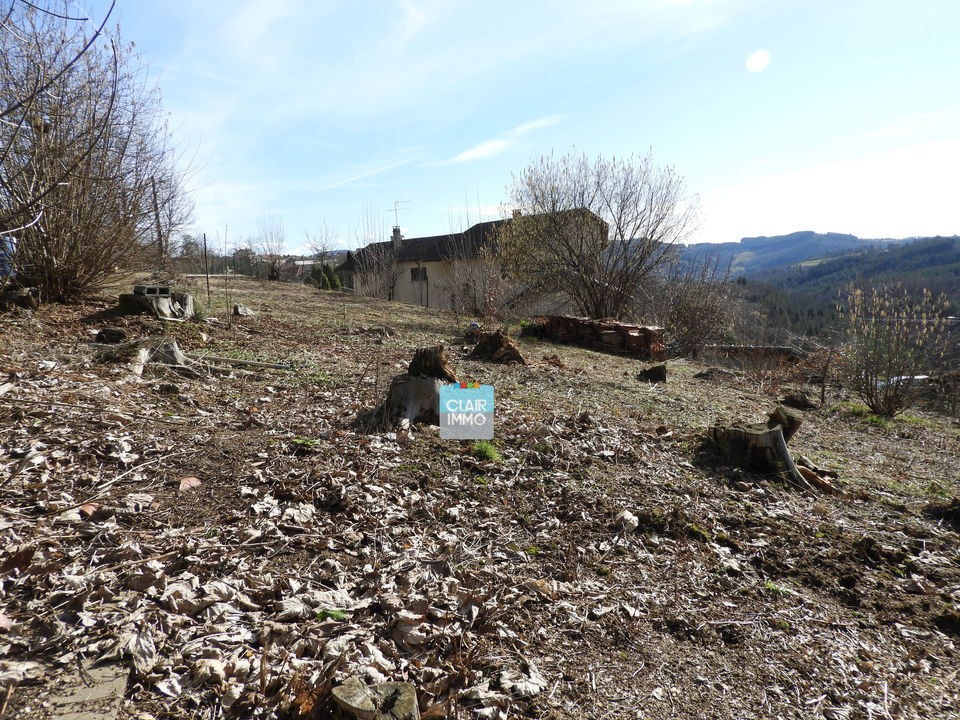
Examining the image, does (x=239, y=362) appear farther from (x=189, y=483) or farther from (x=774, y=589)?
(x=774, y=589)

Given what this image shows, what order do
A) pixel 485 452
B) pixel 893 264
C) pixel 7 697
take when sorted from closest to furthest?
pixel 7 697 → pixel 485 452 → pixel 893 264

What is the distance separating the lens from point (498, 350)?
7.72 metres

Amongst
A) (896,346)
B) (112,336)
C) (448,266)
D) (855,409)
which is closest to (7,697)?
(112,336)

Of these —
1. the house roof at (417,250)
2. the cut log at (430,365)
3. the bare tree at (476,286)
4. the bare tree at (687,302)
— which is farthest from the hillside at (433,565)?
the house roof at (417,250)

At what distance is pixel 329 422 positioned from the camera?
13.8 ft

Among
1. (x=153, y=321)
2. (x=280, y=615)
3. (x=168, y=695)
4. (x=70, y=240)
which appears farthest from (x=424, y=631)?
(x=70, y=240)

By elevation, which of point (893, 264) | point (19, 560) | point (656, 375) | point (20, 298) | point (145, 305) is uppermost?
point (893, 264)

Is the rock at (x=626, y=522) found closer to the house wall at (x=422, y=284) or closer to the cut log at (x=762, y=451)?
the cut log at (x=762, y=451)

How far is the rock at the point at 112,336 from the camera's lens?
5.61 metres

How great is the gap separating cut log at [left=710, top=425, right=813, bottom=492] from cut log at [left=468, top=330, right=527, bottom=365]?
11.7 ft

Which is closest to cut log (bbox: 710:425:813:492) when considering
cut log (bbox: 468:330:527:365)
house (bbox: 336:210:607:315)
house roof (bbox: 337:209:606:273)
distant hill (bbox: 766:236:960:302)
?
cut log (bbox: 468:330:527:365)

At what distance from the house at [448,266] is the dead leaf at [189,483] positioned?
10004 millimetres

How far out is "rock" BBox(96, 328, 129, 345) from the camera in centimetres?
561

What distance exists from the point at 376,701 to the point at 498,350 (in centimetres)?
619
